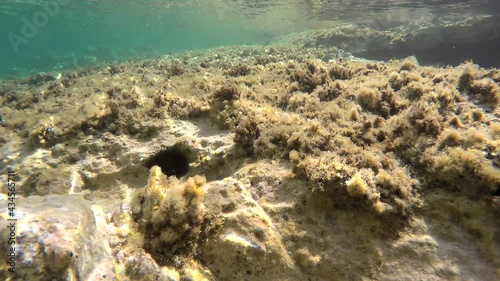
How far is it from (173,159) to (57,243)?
3.23 metres

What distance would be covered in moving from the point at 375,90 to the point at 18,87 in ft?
49.5

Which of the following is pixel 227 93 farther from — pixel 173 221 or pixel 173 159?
pixel 173 221

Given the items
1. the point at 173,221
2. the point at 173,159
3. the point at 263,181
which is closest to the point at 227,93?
the point at 173,159

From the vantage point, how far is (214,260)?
338 centimetres

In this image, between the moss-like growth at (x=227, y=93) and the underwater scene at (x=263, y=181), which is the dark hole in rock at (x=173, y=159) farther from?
the moss-like growth at (x=227, y=93)

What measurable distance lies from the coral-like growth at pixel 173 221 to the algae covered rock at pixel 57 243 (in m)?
0.51

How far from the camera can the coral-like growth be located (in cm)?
327

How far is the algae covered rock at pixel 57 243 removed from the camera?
2.30 meters

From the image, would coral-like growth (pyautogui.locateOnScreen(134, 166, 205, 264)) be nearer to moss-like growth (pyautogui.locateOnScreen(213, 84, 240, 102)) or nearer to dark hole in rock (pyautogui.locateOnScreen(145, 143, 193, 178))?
dark hole in rock (pyautogui.locateOnScreen(145, 143, 193, 178))

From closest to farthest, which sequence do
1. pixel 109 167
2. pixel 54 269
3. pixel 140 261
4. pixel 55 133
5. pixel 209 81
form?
pixel 54 269, pixel 140 261, pixel 109 167, pixel 55 133, pixel 209 81

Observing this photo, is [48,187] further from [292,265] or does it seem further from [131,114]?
[292,265]

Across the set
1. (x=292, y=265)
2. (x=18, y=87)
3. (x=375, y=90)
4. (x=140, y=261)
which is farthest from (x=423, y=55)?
(x=18, y=87)

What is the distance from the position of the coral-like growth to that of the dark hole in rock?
6.07 feet

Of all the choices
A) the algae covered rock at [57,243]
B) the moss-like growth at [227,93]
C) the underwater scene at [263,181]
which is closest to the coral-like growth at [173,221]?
the underwater scene at [263,181]
